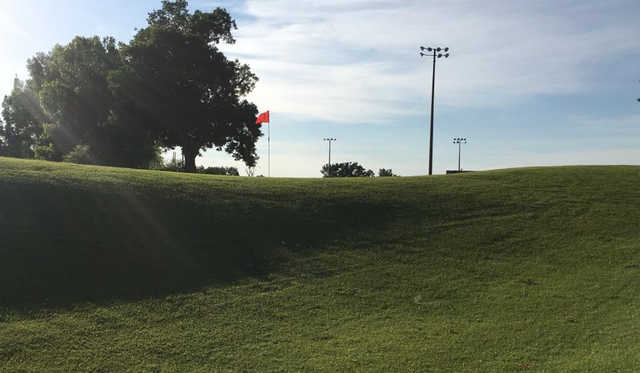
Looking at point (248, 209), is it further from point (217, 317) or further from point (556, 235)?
point (556, 235)

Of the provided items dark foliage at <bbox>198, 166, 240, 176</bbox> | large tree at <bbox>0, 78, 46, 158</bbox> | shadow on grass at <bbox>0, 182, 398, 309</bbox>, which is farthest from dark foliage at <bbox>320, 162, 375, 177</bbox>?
shadow on grass at <bbox>0, 182, 398, 309</bbox>

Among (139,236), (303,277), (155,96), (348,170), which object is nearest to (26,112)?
(155,96)

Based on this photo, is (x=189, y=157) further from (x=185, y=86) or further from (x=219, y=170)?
(x=219, y=170)

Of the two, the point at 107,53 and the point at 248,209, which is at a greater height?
the point at 107,53

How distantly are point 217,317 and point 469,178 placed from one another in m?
15.0

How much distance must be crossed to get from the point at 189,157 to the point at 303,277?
3235 centimetres

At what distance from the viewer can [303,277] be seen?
9930 millimetres

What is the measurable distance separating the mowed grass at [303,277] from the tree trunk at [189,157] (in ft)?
80.6

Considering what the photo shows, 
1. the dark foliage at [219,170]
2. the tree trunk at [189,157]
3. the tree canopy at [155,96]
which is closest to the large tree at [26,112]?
the tree canopy at [155,96]

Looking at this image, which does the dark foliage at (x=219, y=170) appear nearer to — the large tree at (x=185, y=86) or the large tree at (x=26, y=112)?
the large tree at (x=185, y=86)

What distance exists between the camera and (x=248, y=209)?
13336mm

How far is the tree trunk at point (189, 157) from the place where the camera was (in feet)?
129

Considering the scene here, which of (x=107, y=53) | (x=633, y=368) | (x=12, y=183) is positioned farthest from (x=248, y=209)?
(x=107, y=53)

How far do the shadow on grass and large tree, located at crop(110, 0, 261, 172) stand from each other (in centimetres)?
2531
